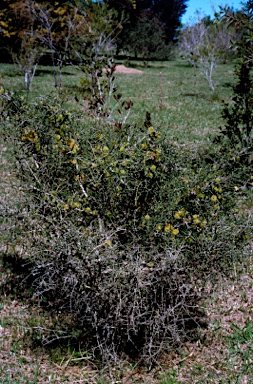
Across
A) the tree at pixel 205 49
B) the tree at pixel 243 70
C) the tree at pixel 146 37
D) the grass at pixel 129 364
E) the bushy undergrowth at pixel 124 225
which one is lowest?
the grass at pixel 129 364

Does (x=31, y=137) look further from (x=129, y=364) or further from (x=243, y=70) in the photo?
(x=243, y=70)

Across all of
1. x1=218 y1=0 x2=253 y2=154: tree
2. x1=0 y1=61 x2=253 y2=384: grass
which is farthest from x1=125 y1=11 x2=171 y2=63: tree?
x1=0 y1=61 x2=253 y2=384: grass

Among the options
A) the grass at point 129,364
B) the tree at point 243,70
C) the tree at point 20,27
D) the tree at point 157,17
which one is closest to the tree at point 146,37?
the tree at point 157,17

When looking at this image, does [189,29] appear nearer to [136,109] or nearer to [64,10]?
[64,10]

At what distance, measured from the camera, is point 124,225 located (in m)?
2.63

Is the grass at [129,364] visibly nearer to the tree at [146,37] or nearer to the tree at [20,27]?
the tree at [20,27]

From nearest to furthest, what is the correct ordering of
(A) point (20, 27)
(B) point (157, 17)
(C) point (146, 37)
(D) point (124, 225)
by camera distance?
(D) point (124, 225) → (A) point (20, 27) → (C) point (146, 37) → (B) point (157, 17)

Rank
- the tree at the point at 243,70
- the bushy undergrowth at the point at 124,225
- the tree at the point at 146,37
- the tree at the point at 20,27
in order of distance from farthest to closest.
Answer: the tree at the point at 146,37, the tree at the point at 20,27, the tree at the point at 243,70, the bushy undergrowth at the point at 124,225

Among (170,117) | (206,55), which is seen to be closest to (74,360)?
(170,117)

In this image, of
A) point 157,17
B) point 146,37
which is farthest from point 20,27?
point 157,17

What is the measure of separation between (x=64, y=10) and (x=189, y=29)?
22.0 feet

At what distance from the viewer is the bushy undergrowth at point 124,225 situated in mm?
2570

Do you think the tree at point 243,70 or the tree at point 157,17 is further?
the tree at point 157,17

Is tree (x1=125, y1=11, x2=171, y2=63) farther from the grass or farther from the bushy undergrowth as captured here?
the bushy undergrowth
